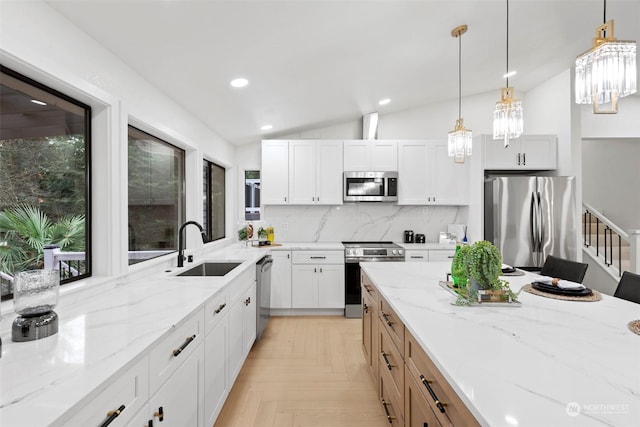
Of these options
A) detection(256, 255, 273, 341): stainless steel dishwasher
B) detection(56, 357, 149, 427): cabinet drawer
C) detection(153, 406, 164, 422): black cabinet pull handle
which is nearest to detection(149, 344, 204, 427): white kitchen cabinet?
detection(153, 406, 164, 422): black cabinet pull handle

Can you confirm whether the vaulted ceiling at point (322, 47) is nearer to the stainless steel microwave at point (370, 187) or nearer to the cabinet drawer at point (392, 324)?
the stainless steel microwave at point (370, 187)

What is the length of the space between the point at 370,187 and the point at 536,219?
1997mm

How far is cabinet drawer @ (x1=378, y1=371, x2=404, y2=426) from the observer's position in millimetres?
1565

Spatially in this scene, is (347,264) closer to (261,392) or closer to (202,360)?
(261,392)

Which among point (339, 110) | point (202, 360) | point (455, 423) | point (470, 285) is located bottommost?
point (202, 360)

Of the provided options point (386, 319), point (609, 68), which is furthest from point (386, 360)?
point (609, 68)

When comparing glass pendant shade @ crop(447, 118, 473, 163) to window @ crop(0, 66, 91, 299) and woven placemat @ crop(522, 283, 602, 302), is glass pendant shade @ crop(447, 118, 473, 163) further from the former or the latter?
window @ crop(0, 66, 91, 299)

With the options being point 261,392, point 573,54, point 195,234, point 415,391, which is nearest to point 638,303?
point 415,391

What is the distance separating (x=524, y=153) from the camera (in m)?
4.04

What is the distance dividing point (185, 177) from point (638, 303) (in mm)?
3514

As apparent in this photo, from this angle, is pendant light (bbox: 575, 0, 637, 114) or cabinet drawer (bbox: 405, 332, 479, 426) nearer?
cabinet drawer (bbox: 405, 332, 479, 426)

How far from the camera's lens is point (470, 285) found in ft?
5.22
